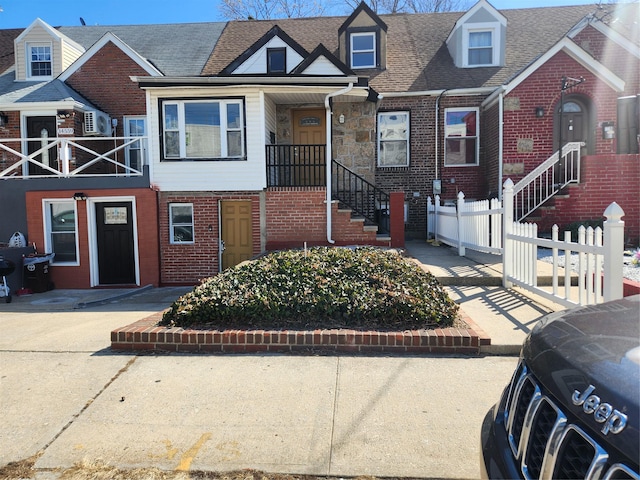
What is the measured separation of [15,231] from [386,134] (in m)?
10.3

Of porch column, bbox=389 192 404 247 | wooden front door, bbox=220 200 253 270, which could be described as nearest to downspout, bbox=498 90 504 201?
porch column, bbox=389 192 404 247

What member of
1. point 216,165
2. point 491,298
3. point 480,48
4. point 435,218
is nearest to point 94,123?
point 216,165

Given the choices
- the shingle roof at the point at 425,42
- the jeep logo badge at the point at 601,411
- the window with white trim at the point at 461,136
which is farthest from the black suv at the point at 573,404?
the shingle roof at the point at 425,42

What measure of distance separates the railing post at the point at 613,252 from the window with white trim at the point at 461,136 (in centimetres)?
979

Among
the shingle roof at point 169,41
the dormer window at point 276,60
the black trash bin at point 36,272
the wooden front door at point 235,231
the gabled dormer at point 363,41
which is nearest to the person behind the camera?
the black trash bin at point 36,272

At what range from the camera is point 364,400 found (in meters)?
3.52

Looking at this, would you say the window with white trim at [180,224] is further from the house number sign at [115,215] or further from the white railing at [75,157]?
the white railing at [75,157]

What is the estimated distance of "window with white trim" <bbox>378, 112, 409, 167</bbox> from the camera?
13.7 m

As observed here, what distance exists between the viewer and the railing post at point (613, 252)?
13.7 feet

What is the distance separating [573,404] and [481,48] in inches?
596

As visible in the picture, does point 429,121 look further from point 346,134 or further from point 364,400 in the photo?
point 364,400

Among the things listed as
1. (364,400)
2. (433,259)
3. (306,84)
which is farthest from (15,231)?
(364,400)

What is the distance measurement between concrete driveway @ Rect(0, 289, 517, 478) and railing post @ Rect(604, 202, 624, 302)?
1170mm

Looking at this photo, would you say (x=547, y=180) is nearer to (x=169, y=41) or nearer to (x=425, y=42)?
(x=425, y=42)
